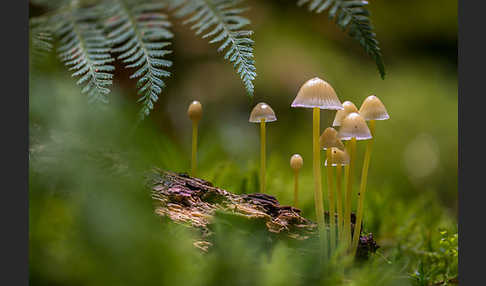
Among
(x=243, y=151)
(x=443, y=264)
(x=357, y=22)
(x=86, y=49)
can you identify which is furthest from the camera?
(x=243, y=151)

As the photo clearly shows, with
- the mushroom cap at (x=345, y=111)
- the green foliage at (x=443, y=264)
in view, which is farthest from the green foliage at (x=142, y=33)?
the green foliage at (x=443, y=264)

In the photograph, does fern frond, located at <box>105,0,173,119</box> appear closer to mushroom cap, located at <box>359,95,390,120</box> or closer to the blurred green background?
the blurred green background

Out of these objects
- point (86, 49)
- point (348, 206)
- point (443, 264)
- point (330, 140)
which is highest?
point (86, 49)

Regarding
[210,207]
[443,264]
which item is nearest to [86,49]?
[210,207]

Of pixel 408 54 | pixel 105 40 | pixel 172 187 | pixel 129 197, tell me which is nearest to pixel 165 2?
pixel 105 40

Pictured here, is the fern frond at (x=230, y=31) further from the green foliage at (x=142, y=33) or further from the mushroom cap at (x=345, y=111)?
the mushroom cap at (x=345, y=111)

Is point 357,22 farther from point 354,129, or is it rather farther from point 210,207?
point 210,207

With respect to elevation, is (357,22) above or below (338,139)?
above
